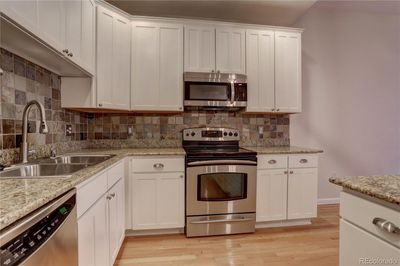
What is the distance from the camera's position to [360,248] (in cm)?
97

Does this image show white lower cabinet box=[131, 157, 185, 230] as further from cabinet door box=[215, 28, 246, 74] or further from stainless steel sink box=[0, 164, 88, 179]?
cabinet door box=[215, 28, 246, 74]

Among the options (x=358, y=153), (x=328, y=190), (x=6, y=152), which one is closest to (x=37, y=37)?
(x=6, y=152)

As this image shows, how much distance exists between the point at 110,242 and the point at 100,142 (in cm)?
145

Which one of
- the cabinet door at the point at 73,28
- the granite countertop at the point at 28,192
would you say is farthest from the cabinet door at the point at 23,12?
the granite countertop at the point at 28,192

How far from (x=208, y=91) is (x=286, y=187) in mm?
1426

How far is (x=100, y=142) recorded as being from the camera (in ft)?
9.41

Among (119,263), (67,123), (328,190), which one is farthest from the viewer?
(328,190)

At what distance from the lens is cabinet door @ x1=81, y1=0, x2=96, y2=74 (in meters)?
1.98

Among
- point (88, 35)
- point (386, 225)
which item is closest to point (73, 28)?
point (88, 35)

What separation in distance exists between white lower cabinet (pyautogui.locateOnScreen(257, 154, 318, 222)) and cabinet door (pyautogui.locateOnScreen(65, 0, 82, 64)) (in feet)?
6.61

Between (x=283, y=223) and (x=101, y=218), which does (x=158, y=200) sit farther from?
(x=283, y=223)

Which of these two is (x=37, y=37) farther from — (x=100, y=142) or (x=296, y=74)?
(x=296, y=74)

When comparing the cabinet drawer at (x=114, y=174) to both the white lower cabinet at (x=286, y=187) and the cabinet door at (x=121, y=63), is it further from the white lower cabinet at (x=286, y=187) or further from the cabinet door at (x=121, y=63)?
the white lower cabinet at (x=286, y=187)

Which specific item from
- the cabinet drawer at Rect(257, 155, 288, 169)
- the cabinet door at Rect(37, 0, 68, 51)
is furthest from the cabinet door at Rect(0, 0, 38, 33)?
the cabinet drawer at Rect(257, 155, 288, 169)
